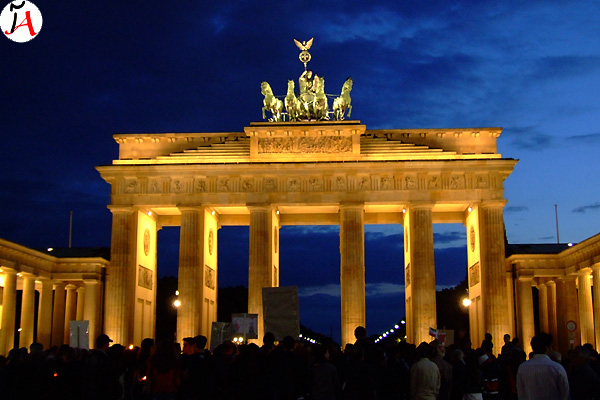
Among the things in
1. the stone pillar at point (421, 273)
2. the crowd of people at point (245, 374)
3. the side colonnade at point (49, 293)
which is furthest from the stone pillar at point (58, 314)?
the crowd of people at point (245, 374)

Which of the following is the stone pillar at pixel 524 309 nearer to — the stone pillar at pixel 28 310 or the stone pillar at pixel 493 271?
the stone pillar at pixel 493 271

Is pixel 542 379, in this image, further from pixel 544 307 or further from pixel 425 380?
pixel 544 307

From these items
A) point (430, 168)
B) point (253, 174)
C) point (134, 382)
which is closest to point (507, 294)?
point (430, 168)

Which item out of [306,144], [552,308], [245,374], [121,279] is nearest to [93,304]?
[121,279]

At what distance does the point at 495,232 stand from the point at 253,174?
1692 centimetres

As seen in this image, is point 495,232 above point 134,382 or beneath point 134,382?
above

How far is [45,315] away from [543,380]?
50612mm

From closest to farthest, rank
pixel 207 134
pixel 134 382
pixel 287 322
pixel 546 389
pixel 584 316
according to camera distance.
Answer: pixel 546 389 → pixel 134 382 → pixel 287 322 → pixel 584 316 → pixel 207 134

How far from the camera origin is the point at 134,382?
58.4 ft

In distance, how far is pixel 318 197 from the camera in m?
53.8

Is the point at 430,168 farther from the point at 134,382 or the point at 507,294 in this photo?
the point at 134,382

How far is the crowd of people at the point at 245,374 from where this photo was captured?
15.6 m

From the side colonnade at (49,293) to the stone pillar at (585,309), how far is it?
109 feet

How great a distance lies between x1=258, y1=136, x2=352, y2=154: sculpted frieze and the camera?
5472 centimetres
